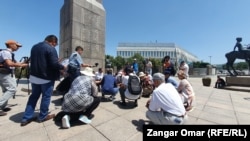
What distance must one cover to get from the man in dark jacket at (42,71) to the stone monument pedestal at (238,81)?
1386 cm

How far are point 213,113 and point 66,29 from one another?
9.48 meters

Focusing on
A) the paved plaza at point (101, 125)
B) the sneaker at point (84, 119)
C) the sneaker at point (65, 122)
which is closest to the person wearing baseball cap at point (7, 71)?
the paved plaza at point (101, 125)

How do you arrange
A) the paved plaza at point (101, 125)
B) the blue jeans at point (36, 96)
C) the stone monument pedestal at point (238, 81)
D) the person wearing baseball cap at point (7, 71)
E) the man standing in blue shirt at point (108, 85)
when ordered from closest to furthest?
the paved plaza at point (101, 125), the blue jeans at point (36, 96), the person wearing baseball cap at point (7, 71), the man standing in blue shirt at point (108, 85), the stone monument pedestal at point (238, 81)

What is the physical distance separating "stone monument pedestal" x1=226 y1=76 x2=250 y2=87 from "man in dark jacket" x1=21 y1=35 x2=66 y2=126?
45.5 feet

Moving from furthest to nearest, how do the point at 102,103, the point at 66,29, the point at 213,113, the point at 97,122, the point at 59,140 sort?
the point at 66,29 < the point at 102,103 < the point at 213,113 < the point at 97,122 < the point at 59,140

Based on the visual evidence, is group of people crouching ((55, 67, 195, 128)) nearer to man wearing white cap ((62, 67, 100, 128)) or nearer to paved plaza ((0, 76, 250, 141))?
man wearing white cap ((62, 67, 100, 128))

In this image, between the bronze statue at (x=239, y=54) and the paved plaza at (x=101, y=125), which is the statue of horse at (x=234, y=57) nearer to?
the bronze statue at (x=239, y=54)

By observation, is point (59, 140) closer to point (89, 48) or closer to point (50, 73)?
point (50, 73)

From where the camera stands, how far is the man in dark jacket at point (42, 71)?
134 inches

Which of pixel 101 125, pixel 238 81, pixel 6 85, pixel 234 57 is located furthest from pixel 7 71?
pixel 234 57

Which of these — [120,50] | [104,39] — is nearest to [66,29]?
[104,39]

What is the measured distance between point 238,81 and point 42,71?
47.0 ft

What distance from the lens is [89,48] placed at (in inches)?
439

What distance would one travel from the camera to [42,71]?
11.1 feet
